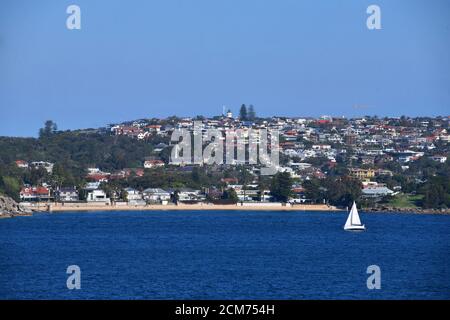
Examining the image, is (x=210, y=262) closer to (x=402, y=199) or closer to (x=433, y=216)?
(x=433, y=216)

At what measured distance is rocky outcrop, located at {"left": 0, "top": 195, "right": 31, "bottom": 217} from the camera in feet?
202

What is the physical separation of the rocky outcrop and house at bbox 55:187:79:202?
22.6 feet

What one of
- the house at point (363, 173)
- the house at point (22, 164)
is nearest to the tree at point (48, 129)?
the house at point (22, 164)

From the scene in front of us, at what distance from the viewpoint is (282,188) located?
237ft

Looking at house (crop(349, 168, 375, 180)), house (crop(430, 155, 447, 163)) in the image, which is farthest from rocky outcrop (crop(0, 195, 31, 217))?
house (crop(430, 155, 447, 163))

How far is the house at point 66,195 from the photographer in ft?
240

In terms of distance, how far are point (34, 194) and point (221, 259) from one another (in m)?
41.9

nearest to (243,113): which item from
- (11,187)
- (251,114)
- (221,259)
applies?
(251,114)

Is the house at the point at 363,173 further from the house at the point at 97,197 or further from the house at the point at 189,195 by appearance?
the house at the point at 97,197

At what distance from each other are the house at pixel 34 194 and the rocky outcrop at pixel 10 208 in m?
6.21

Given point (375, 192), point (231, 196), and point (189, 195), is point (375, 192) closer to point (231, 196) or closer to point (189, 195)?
point (231, 196)

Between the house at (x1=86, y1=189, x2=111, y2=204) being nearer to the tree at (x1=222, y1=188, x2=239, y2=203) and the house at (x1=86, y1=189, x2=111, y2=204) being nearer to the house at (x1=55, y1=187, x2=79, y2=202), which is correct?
the house at (x1=55, y1=187, x2=79, y2=202)
